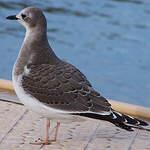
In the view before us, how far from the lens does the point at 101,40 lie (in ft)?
40.8

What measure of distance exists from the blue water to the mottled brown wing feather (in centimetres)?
523

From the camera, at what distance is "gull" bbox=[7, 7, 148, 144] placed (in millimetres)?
4309

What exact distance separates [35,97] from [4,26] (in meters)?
8.96

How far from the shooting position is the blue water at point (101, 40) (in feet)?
34.2

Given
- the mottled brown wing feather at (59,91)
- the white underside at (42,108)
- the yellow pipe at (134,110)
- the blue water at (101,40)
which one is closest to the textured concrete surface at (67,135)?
the yellow pipe at (134,110)

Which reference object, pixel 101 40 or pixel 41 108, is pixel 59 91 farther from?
pixel 101 40

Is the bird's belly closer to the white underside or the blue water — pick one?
the white underside

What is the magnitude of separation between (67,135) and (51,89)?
28.5 inches

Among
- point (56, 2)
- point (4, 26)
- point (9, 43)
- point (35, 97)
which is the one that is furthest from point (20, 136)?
point (56, 2)

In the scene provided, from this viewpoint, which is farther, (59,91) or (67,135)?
(67,135)

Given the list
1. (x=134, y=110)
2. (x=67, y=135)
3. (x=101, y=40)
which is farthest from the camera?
(x=101, y=40)

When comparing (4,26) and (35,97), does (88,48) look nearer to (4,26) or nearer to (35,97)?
(4,26)

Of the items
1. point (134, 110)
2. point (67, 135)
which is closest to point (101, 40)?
point (134, 110)

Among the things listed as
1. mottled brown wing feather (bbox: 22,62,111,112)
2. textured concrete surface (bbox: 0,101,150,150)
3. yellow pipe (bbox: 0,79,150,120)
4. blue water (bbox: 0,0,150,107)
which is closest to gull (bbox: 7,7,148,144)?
mottled brown wing feather (bbox: 22,62,111,112)
